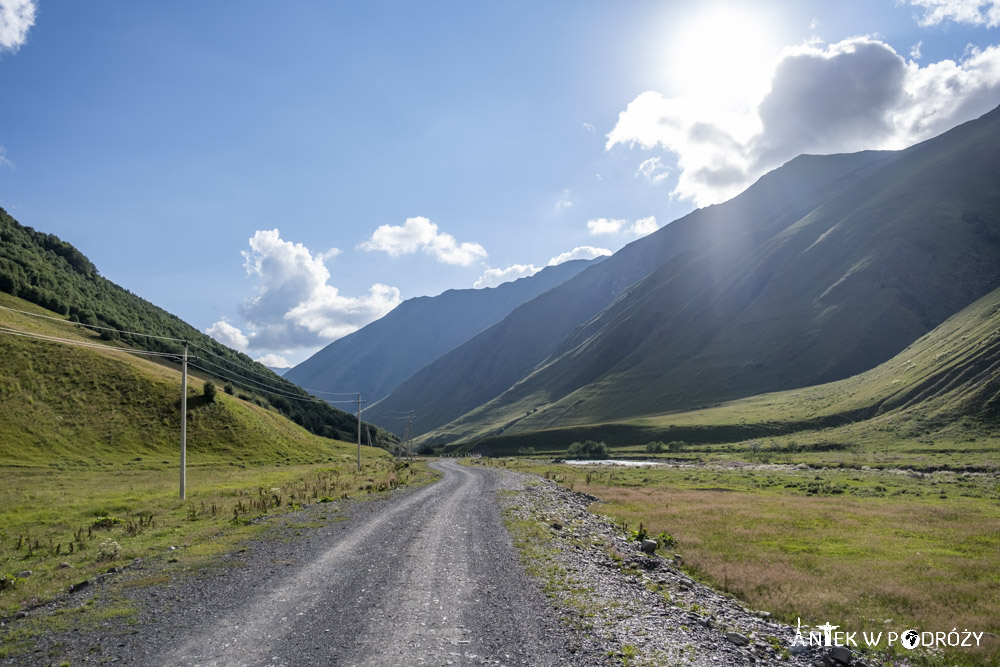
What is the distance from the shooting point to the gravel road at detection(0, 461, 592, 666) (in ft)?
36.6

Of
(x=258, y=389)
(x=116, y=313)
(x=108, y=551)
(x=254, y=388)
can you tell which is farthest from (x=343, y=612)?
(x=116, y=313)

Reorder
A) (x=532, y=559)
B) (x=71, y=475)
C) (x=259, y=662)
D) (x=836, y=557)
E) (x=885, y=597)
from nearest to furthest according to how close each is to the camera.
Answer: (x=259, y=662)
(x=885, y=597)
(x=532, y=559)
(x=836, y=557)
(x=71, y=475)

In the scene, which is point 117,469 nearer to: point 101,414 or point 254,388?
point 101,414

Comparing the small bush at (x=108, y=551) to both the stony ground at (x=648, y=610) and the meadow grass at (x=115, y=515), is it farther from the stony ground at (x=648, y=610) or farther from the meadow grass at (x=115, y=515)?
the stony ground at (x=648, y=610)

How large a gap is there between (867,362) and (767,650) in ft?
743

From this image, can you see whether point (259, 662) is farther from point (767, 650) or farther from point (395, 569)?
point (767, 650)

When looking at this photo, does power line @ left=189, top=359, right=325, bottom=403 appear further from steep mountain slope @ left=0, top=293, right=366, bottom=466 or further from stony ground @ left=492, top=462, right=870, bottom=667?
stony ground @ left=492, top=462, right=870, bottom=667

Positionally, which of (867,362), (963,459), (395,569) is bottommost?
(963,459)

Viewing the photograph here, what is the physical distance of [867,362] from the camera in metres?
198

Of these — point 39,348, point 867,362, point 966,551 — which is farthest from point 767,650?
point 867,362

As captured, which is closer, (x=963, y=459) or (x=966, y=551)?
(x=966, y=551)

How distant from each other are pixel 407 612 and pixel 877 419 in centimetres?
15024

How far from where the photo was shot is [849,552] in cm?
2397

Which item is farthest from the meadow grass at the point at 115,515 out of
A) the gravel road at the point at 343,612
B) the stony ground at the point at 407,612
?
the gravel road at the point at 343,612
